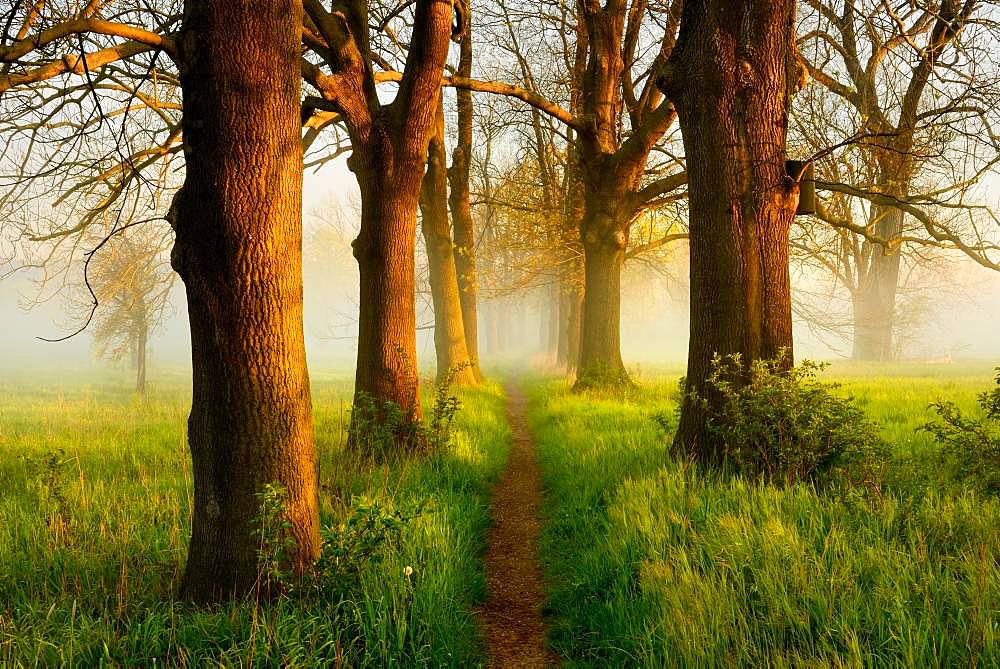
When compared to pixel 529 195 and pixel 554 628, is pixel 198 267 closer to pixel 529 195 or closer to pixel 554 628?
pixel 554 628

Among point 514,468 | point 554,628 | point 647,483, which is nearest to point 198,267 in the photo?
point 554,628

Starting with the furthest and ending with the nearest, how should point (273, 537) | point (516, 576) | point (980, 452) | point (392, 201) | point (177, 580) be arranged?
point (392, 201), point (980, 452), point (516, 576), point (177, 580), point (273, 537)

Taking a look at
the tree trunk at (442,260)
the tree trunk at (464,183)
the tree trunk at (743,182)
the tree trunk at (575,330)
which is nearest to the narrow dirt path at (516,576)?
the tree trunk at (743,182)

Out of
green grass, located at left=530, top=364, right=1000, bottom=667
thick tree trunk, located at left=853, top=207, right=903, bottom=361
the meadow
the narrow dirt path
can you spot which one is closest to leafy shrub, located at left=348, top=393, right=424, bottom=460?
the meadow

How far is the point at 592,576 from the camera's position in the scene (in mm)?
3662

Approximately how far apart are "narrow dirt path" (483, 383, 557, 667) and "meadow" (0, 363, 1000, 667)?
0.40ft

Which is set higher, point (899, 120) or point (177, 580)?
point (899, 120)

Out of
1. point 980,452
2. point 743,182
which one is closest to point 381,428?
point 743,182

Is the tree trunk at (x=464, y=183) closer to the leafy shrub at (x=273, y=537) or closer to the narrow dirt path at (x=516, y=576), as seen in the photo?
the narrow dirt path at (x=516, y=576)

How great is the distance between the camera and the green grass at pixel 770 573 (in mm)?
2371

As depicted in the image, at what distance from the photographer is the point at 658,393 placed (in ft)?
38.2

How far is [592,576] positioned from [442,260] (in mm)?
10711

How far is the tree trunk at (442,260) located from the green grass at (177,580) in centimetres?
749

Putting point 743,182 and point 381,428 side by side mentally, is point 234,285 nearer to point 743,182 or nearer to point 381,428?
point 381,428
